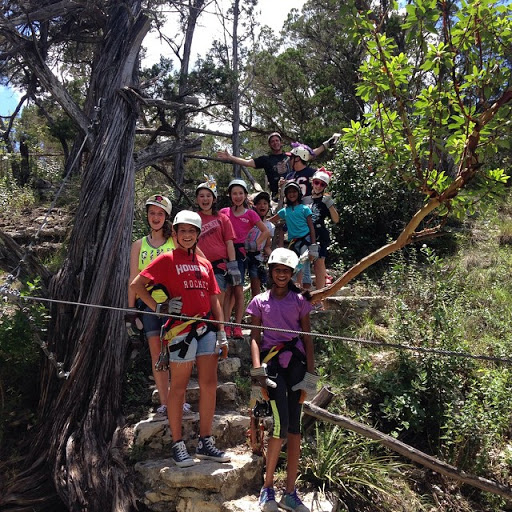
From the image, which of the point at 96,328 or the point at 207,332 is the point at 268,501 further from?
the point at 96,328

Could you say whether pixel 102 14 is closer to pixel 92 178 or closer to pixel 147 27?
pixel 147 27

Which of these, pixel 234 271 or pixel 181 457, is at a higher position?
pixel 234 271

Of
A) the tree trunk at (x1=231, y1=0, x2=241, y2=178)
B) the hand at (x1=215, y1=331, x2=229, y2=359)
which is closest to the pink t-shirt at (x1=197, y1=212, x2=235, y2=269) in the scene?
the hand at (x1=215, y1=331, x2=229, y2=359)

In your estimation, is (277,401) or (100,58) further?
(100,58)

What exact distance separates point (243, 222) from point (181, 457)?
2.51 metres

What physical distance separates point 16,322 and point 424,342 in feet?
13.5

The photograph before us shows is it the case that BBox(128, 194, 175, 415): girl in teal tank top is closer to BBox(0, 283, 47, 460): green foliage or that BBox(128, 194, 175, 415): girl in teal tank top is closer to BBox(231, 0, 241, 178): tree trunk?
BBox(0, 283, 47, 460): green foliage

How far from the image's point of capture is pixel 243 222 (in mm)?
5320

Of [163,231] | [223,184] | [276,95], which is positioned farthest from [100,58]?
[276,95]

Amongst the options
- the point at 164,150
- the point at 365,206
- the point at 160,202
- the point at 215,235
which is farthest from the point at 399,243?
the point at 365,206

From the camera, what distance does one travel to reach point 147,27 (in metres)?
6.56

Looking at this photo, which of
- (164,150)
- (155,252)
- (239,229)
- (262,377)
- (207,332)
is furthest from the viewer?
(164,150)

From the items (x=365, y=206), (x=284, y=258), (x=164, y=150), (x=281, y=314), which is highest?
(x=164, y=150)

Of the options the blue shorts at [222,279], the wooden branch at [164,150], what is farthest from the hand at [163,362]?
the wooden branch at [164,150]
